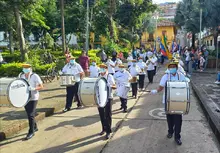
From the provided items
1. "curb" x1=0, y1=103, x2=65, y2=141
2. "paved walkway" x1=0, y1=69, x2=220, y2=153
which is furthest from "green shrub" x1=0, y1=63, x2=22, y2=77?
"paved walkway" x1=0, y1=69, x2=220, y2=153

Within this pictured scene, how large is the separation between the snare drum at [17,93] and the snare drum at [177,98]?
3129 millimetres

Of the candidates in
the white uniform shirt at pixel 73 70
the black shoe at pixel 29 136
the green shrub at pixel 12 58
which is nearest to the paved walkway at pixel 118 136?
the black shoe at pixel 29 136

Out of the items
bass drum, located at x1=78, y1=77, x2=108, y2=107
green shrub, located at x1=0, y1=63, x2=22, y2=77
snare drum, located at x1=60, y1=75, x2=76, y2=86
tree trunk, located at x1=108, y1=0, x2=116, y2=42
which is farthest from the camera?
tree trunk, located at x1=108, y1=0, x2=116, y2=42

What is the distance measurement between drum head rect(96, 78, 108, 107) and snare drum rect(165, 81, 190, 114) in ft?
4.66

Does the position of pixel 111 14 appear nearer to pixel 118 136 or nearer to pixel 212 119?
pixel 212 119

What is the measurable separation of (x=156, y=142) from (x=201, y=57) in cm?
1772

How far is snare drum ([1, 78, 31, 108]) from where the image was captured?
5879mm

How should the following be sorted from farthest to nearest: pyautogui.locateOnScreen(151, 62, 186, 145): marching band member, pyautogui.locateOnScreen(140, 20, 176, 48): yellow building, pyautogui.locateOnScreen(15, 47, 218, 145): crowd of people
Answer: pyautogui.locateOnScreen(140, 20, 176, 48): yellow building < pyautogui.locateOnScreen(15, 47, 218, 145): crowd of people < pyautogui.locateOnScreen(151, 62, 186, 145): marching band member

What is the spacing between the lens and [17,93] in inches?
238

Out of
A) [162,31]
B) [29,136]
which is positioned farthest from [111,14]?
[162,31]

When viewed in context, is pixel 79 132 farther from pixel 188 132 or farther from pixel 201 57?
pixel 201 57

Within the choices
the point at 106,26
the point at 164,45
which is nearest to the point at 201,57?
the point at 164,45

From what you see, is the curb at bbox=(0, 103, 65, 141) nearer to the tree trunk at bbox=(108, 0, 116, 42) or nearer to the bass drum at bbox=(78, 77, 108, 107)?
the bass drum at bbox=(78, 77, 108, 107)

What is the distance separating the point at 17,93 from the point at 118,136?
2656mm
